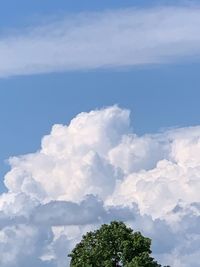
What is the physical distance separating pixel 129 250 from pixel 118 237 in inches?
126

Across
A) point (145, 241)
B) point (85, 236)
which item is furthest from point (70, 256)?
point (145, 241)

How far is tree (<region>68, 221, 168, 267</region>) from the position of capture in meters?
156

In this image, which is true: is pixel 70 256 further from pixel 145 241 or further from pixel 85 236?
pixel 145 241

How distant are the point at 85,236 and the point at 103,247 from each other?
5311 mm

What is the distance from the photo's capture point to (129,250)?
156375mm

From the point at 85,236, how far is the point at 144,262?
1301cm

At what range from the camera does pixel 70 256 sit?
529ft

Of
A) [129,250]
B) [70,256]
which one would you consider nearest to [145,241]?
[129,250]

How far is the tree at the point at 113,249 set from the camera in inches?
6147

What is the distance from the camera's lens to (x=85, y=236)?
6348 inches

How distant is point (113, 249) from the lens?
15762 centimetres

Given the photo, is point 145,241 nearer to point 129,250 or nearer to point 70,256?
point 129,250

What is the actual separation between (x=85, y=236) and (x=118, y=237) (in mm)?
6951

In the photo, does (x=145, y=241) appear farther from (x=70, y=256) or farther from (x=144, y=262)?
(x=70, y=256)
